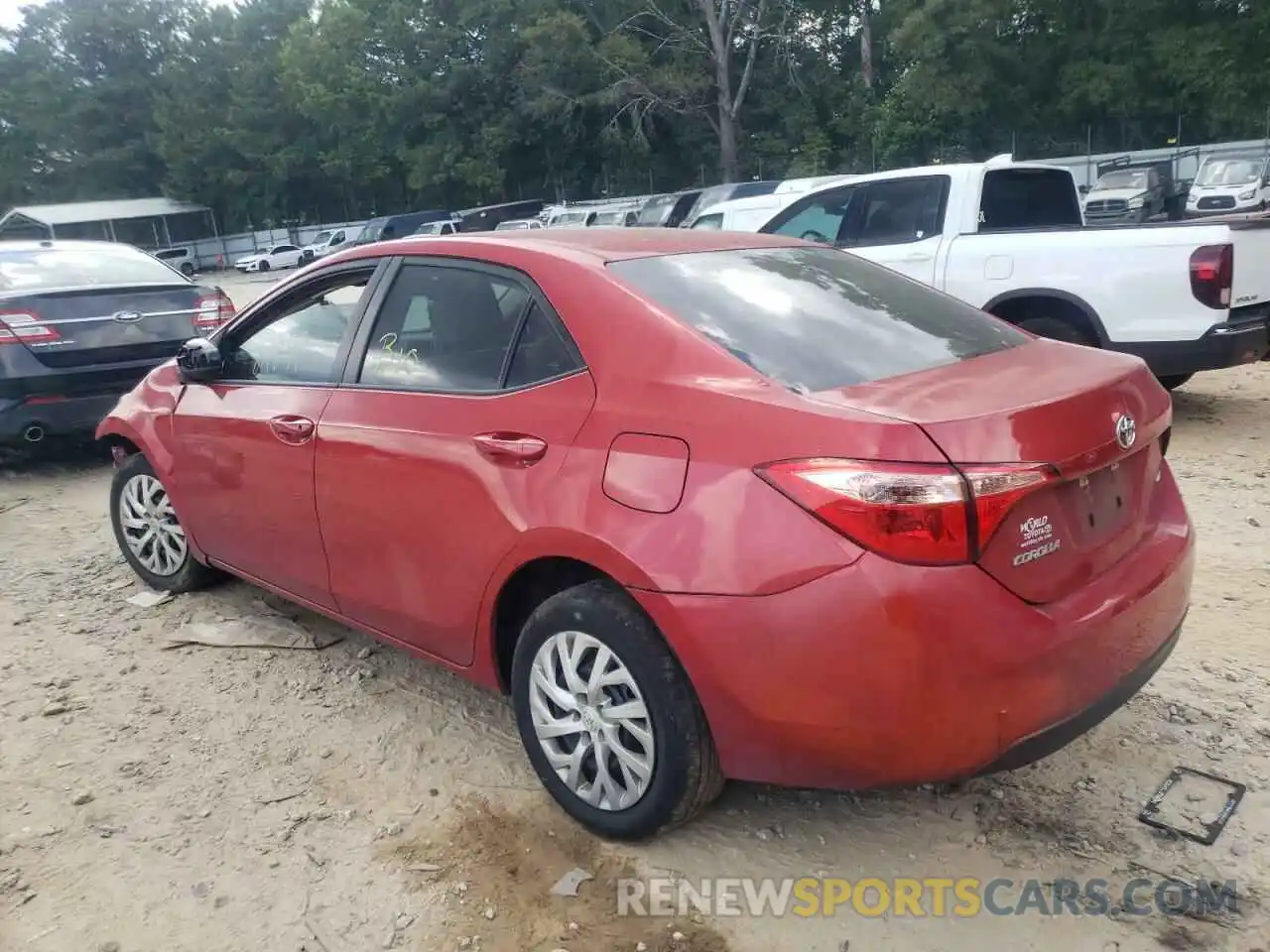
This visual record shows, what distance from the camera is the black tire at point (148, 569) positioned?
4469mm

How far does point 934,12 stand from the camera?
1232 inches

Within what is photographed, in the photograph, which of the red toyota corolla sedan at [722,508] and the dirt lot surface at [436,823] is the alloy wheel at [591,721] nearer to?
the red toyota corolla sedan at [722,508]

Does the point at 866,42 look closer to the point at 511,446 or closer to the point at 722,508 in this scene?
the point at 511,446

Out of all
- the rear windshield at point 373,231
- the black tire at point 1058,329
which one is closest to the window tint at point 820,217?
the black tire at point 1058,329

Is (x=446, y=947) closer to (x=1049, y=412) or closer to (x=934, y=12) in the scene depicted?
(x=1049, y=412)

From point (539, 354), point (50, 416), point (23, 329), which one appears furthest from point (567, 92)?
point (539, 354)

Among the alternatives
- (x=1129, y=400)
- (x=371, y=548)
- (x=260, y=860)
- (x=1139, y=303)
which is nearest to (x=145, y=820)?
(x=260, y=860)

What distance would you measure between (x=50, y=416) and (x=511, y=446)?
4935 mm

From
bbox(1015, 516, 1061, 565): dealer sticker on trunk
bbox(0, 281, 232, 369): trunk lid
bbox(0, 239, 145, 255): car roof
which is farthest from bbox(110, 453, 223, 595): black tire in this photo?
bbox(1015, 516, 1061, 565): dealer sticker on trunk

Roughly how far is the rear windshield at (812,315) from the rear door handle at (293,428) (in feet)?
4.21

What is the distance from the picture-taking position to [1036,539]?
2199 mm

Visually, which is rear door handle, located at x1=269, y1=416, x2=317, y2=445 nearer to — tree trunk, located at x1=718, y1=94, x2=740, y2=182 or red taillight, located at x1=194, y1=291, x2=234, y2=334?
red taillight, located at x1=194, y1=291, x2=234, y2=334

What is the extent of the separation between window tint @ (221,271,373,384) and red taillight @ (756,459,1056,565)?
1985mm

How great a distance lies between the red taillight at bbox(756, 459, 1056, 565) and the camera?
208cm
